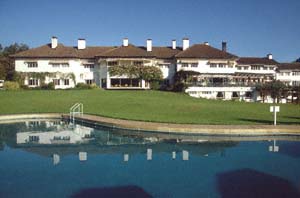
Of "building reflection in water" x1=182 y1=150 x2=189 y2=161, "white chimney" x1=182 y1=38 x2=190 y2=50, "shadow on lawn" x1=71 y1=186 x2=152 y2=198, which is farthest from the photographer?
"white chimney" x1=182 y1=38 x2=190 y2=50

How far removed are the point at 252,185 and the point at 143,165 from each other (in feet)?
14.4

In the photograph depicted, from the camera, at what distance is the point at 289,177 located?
11.5 metres

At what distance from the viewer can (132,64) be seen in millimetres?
48344

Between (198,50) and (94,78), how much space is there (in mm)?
17459

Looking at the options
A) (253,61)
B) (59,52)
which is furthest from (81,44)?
(253,61)

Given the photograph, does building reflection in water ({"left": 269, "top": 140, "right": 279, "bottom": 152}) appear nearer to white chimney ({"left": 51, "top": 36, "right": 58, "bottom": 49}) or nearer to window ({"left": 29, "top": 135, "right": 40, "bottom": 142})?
window ({"left": 29, "top": 135, "right": 40, "bottom": 142})

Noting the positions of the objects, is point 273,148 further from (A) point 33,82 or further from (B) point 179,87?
(A) point 33,82

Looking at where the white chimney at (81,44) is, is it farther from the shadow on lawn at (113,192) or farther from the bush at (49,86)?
the shadow on lawn at (113,192)

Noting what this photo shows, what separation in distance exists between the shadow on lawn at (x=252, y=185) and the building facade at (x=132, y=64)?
33.9m

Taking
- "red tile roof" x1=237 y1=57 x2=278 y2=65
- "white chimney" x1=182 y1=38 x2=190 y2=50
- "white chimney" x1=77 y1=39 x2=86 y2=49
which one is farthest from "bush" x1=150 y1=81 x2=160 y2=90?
"red tile roof" x1=237 y1=57 x2=278 y2=65

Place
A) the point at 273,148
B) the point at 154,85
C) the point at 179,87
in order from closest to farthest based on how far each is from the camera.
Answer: the point at 273,148 < the point at 179,87 < the point at 154,85

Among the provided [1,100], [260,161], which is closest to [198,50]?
[1,100]

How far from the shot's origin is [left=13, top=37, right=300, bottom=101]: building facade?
48.3 m

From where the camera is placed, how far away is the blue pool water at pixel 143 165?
10.1 meters
